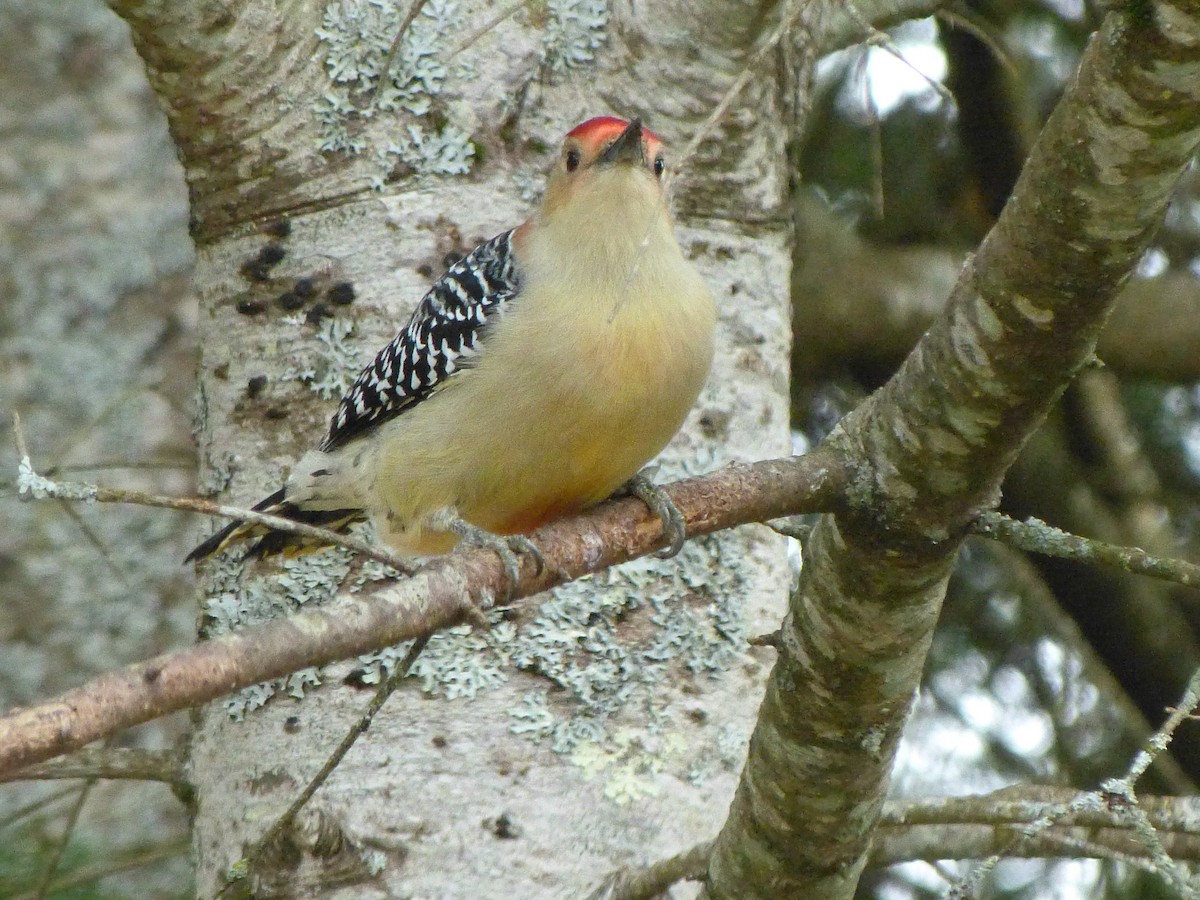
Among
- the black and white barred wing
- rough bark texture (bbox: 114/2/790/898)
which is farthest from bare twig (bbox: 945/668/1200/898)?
the black and white barred wing

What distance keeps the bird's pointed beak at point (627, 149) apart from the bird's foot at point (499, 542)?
3.15ft

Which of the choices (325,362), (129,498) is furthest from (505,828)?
(129,498)

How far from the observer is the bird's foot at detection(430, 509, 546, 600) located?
2.41m

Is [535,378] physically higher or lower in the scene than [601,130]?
lower

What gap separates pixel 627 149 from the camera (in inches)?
141

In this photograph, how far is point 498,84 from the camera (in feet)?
12.7

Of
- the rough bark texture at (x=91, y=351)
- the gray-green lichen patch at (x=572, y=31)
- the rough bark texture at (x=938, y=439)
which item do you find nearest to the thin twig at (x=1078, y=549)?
the rough bark texture at (x=938, y=439)

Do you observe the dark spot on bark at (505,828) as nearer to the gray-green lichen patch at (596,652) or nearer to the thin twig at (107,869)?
the gray-green lichen patch at (596,652)

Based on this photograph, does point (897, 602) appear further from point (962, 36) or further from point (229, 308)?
point (962, 36)

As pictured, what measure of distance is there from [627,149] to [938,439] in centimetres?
141

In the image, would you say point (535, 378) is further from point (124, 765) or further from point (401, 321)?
point (124, 765)

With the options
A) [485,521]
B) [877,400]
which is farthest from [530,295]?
[877,400]

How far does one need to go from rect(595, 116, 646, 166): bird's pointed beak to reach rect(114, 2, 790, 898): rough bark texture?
363 millimetres

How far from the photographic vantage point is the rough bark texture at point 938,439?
204 cm
